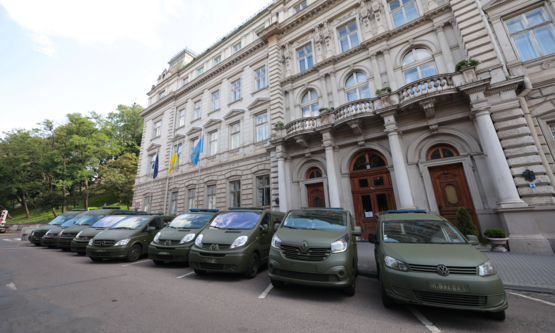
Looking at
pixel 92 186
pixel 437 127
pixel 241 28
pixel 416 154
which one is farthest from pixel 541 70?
pixel 92 186

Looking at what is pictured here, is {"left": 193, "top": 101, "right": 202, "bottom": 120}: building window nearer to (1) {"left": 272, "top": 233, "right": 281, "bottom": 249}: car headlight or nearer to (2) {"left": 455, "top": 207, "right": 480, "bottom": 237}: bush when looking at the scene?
(1) {"left": 272, "top": 233, "right": 281, "bottom": 249}: car headlight

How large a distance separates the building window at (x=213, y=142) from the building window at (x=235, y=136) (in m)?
1.83

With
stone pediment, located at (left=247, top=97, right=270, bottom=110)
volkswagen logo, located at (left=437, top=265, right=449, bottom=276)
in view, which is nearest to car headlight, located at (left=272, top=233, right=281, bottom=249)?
volkswagen logo, located at (left=437, top=265, right=449, bottom=276)

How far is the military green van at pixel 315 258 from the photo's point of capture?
14.5ft

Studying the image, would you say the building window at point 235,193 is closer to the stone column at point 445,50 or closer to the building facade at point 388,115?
the building facade at point 388,115

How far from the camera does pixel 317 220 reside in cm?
586

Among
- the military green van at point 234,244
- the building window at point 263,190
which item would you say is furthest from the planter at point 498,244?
the building window at point 263,190

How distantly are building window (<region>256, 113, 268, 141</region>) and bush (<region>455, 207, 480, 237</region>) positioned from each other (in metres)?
12.1

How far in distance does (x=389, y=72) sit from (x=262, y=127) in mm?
9094

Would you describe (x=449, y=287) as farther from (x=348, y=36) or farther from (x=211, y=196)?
(x=211, y=196)

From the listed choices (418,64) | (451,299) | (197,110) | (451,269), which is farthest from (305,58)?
(451,299)

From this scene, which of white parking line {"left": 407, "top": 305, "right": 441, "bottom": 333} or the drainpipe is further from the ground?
the drainpipe

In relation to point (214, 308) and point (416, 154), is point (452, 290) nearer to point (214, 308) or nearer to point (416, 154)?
point (214, 308)

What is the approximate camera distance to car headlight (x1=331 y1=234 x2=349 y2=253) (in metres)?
4.67
